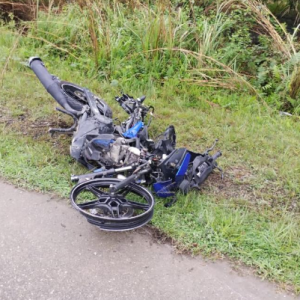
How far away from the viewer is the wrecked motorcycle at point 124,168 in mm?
3145

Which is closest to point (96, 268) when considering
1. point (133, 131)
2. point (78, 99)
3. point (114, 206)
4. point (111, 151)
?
point (114, 206)

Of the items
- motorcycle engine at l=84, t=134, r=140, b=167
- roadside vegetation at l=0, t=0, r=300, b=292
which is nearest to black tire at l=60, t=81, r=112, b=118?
roadside vegetation at l=0, t=0, r=300, b=292

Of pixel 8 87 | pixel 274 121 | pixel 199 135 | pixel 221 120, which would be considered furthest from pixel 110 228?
pixel 8 87

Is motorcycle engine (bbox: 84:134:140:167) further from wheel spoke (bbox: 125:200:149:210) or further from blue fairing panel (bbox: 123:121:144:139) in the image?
wheel spoke (bbox: 125:200:149:210)

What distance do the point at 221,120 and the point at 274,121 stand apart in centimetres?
65

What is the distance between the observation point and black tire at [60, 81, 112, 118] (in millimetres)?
4336

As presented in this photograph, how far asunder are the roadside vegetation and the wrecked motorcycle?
19cm

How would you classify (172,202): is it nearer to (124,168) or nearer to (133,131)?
(124,168)

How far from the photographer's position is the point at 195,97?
18.4 feet

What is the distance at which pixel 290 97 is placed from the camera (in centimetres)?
551

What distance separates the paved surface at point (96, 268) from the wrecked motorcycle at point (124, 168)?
9.2 inches

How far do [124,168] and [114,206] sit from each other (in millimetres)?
387

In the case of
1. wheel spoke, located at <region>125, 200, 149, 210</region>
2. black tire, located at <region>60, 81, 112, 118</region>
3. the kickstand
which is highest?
black tire, located at <region>60, 81, 112, 118</region>

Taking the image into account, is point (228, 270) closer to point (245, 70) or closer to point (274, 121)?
point (274, 121)
